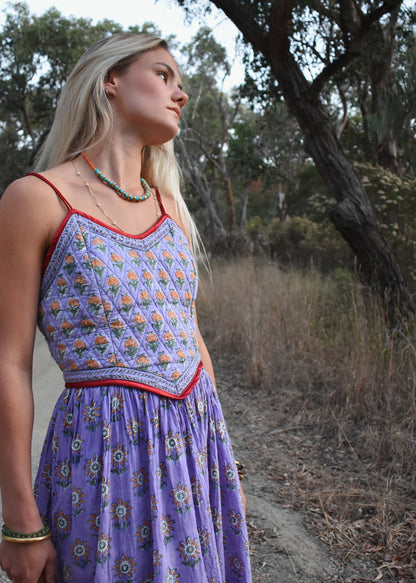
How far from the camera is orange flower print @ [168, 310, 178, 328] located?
136 cm

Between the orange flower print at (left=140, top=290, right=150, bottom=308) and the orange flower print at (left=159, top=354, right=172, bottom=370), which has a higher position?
the orange flower print at (left=140, top=290, right=150, bottom=308)

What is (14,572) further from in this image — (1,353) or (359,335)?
(359,335)

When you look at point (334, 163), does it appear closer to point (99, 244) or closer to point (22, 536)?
point (99, 244)

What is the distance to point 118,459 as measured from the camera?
1201 mm

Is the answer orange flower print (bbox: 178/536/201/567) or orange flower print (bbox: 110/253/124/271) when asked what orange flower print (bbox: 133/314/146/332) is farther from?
orange flower print (bbox: 178/536/201/567)

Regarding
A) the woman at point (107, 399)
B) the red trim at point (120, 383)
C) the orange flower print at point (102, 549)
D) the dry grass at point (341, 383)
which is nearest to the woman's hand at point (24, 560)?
the woman at point (107, 399)

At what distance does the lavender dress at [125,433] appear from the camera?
118 centimetres

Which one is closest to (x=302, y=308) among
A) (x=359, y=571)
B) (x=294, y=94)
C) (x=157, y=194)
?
(x=294, y=94)

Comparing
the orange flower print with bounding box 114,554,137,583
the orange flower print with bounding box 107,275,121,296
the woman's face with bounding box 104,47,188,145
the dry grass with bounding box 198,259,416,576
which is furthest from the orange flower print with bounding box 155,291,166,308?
the dry grass with bounding box 198,259,416,576

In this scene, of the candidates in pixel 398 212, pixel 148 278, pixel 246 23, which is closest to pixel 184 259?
pixel 148 278

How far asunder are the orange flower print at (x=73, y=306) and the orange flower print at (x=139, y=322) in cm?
13

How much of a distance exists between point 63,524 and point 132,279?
0.56 meters

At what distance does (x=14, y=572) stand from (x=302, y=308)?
4.50 metres

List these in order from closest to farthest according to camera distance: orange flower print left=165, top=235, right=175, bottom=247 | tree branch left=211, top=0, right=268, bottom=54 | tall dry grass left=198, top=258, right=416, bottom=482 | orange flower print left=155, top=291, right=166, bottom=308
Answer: orange flower print left=155, top=291, right=166, bottom=308 < orange flower print left=165, top=235, right=175, bottom=247 < tall dry grass left=198, top=258, right=416, bottom=482 < tree branch left=211, top=0, right=268, bottom=54
